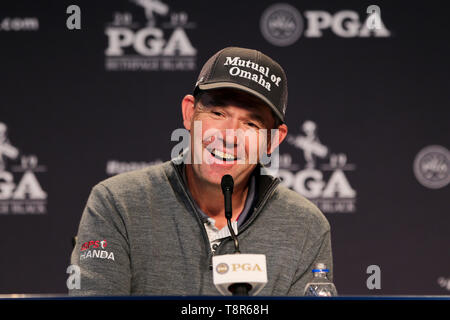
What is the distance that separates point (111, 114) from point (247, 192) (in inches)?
67.1

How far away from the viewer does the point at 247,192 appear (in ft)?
7.63

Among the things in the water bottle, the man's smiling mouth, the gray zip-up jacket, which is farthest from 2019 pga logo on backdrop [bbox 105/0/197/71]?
the water bottle

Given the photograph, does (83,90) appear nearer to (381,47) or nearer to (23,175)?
(23,175)

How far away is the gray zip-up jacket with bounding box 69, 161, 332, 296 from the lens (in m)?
1.95

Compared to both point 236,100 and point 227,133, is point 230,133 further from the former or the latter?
point 236,100

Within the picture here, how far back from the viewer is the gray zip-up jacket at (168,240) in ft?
6.41

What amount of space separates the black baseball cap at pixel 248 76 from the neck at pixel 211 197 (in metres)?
0.33

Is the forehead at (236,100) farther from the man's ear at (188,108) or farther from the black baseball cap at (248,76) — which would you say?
the man's ear at (188,108)

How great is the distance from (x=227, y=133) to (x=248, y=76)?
0.71 feet

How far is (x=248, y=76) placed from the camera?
212cm

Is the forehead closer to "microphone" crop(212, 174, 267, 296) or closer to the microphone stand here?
the microphone stand

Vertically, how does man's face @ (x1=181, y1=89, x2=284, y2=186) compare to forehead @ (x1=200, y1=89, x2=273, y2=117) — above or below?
below

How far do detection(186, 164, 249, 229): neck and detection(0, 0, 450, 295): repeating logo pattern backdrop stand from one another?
147 cm

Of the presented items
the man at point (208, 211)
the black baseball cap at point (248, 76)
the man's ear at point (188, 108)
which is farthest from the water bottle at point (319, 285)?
the man's ear at point (188, 108)
